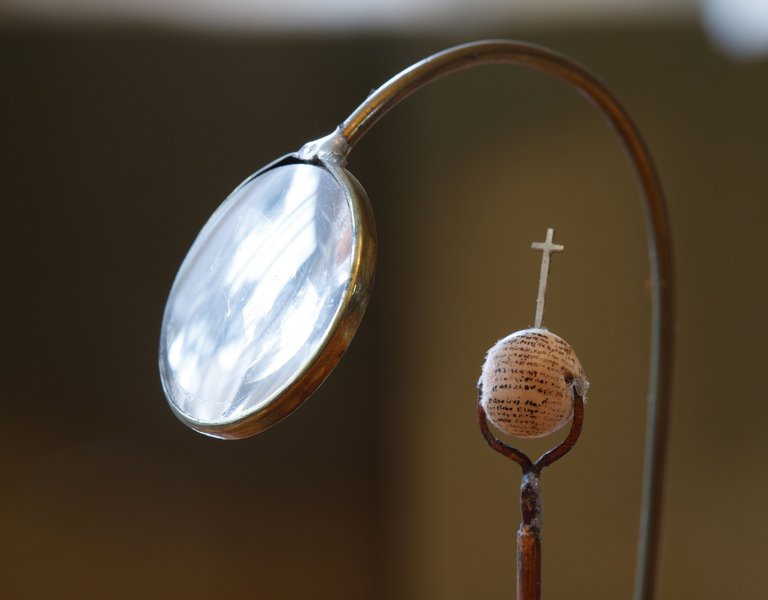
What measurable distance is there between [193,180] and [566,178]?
818mm

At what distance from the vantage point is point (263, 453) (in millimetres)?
1944

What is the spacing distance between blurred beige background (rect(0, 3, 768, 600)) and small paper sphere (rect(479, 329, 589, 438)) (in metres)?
1.19

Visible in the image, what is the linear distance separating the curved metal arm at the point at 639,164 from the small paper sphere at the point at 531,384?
0.26 ft


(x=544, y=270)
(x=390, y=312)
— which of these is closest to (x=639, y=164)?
(x=544, y=270)

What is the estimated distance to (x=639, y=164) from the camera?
713mm

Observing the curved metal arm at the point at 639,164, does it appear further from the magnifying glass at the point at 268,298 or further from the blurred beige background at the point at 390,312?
the blurred beige background at the point at 390,312

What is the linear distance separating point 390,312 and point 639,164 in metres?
1.41

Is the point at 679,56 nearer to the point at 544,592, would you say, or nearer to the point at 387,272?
the point at 387,272

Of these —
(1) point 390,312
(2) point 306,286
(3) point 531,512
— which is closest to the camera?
(2) point 306,286

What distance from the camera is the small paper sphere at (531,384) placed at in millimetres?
740

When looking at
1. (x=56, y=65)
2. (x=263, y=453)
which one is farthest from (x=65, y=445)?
(x=56, y=65)

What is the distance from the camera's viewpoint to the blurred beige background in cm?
175

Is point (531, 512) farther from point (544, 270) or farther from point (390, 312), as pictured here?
point (390, 312)

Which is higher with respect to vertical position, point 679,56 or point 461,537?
point 679,56
